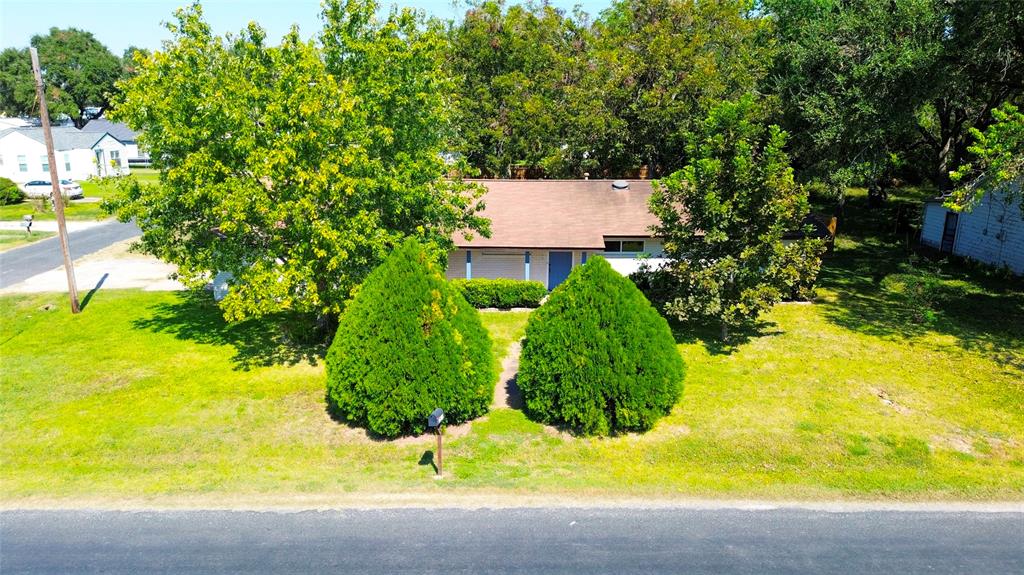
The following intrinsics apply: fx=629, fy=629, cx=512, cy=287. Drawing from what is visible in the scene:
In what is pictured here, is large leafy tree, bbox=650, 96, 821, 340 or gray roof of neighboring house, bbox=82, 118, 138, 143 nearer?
large leafy tree, bbox=650, 96, 821, 340

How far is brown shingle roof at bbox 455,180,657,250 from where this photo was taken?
25.6 metres

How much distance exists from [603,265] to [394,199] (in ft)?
22.7

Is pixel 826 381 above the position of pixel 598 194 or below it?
below

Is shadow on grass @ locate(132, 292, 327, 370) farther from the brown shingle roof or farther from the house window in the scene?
the house window

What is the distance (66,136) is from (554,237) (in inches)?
2143

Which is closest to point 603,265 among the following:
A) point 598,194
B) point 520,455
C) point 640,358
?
point 640,358

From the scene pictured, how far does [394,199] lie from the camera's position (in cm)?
1888

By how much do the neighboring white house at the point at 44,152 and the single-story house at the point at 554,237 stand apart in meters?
Result: 41.0

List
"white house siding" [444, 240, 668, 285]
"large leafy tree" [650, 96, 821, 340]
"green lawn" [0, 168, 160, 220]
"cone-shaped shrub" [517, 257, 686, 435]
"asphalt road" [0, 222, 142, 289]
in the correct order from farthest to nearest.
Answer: "green lawn" [0, 168, 160, 220] < "asphalt road" [0, 222, 142, 289] < "white house siding" [444, 240, 668, 285] < "large leafy tree" [650, 96, 821, 340] < "cone-shaped shrub" [517, 257, 686, 435]

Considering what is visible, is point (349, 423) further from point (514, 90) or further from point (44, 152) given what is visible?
point (44, 152)

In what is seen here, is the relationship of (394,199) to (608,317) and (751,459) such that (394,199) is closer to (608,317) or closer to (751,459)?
(608,317)

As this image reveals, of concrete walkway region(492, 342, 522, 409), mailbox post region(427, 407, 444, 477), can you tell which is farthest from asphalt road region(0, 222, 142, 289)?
mailbox post region(427, 407, 444, 477)

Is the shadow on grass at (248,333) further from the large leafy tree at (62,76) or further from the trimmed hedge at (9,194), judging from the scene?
the large leafy tree at (62,76)

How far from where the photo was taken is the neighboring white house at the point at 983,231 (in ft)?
89.4
